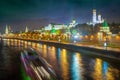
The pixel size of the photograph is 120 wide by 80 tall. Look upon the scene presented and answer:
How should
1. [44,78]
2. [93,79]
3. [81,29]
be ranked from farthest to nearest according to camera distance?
[81,29] < [93,79] < [44,78]

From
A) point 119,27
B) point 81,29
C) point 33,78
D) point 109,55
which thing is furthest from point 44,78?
point 81,29

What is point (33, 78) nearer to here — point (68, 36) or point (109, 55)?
point (109, 55)

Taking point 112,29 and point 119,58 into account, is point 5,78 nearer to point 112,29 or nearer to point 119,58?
point 119,58

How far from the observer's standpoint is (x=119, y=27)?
17550 cm

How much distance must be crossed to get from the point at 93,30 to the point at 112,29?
12488 mm

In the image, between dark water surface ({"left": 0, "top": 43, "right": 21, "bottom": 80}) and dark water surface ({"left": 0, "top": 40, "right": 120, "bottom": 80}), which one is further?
dark water surface ({"left": 0, "top": 40, "right": 120, "bottom": 80})

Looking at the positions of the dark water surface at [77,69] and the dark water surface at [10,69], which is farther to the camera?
the dark water surface at [77,69]

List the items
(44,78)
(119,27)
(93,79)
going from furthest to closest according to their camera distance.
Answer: (119,27)
(93,79)
(44,78)

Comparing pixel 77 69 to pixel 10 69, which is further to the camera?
pixel 77 69

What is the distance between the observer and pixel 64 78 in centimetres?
1833

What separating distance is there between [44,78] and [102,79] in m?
6.44

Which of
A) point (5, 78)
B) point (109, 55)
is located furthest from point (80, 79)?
point (109, 55)

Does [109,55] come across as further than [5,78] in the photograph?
Yes

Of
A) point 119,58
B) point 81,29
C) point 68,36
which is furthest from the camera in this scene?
point 81,29
